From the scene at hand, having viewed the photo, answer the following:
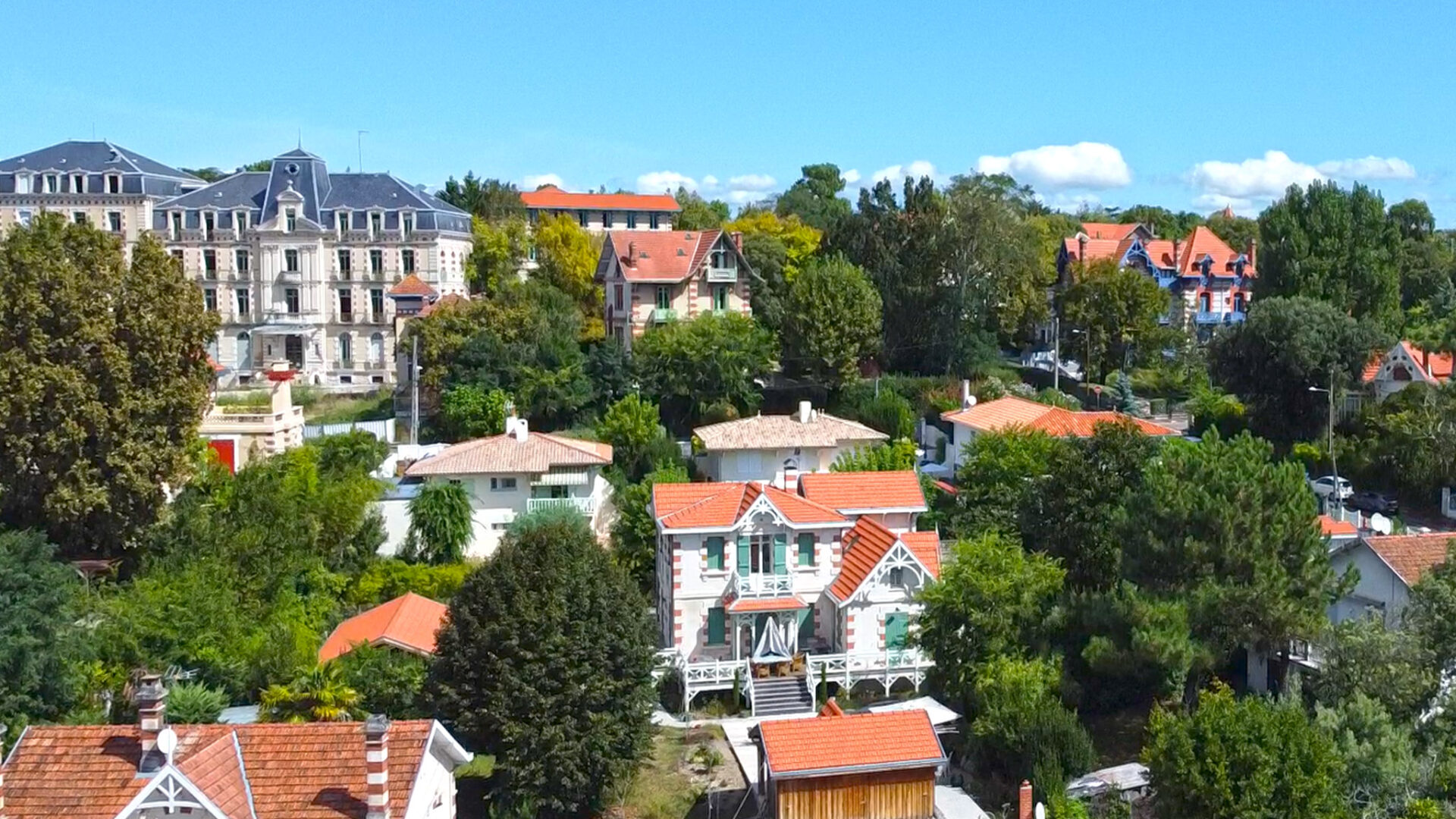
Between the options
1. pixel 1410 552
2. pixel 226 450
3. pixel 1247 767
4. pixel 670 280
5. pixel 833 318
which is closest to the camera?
pixel 1247 767

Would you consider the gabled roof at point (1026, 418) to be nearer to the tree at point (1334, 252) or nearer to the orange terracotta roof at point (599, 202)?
the tree at point (1334, 252)

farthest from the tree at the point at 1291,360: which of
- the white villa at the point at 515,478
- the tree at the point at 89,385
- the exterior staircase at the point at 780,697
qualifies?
the tree at the point at 89,385

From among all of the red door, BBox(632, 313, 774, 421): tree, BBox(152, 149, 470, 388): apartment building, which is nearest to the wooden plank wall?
the red door

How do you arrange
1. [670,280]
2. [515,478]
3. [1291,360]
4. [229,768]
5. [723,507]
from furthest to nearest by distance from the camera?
[670,280]
[1291,360]
[515,478]
[723,507]
[229,768]

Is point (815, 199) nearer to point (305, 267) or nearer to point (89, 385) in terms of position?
point (305, 267)

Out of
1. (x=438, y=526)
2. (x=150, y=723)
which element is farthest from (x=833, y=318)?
(x=150, y=723)

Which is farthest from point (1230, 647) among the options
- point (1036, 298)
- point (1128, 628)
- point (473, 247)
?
point (473, 247)
